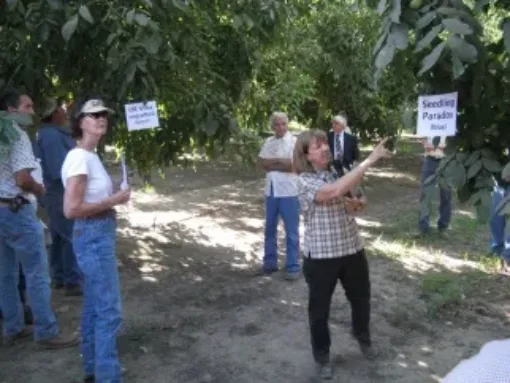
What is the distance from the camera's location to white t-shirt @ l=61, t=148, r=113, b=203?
11.8 feet

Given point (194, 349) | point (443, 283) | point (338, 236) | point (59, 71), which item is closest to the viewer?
point (338, 236)

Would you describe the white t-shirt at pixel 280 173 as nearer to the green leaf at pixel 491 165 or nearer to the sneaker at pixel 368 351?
the sneaker at pixel 368 351

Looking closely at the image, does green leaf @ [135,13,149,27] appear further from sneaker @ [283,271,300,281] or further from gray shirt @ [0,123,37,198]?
sneaker @ [283,271,300,281]

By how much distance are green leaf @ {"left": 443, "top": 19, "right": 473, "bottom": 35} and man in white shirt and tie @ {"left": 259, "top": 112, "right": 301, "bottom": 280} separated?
4.01 metres

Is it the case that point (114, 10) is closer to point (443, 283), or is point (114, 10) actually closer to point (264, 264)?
point (264, 264)

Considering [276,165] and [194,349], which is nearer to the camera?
[194,349]

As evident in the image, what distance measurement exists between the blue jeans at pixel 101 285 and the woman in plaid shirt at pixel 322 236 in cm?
124

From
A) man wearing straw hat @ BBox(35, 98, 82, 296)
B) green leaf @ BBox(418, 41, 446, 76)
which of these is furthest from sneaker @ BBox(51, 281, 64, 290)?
green leaf @ BBox(418, 41, 446, 76)

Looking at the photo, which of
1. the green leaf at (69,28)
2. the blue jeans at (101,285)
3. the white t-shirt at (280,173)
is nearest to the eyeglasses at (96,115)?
the green leaf at (69,28)

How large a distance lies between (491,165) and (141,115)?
2.58m

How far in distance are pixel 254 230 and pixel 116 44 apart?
15.8 ft

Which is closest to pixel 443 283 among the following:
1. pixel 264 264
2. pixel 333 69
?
pixel 264 264

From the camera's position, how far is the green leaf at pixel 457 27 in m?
2.12

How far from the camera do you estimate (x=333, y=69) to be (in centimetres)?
1121
